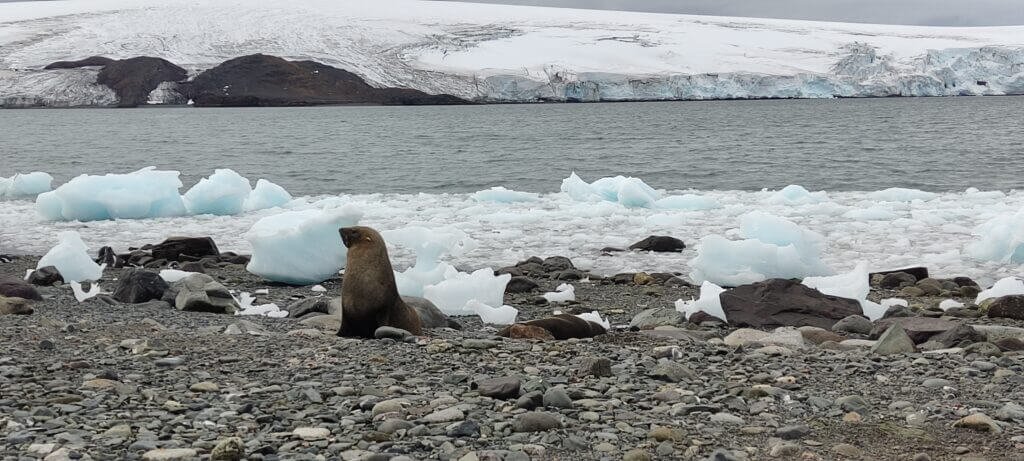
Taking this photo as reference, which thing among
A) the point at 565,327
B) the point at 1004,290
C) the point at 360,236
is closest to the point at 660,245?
the point at 1004,290

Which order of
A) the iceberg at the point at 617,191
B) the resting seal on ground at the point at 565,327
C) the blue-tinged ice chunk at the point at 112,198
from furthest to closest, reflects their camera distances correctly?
the iceberg at the point at 617,191
the blue-tinged ice chunk at the point at 112,198
the resting seal on ground at the point at 565,327

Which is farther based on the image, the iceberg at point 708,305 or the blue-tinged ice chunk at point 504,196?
the blue-tinged ice chunk at point 504,196

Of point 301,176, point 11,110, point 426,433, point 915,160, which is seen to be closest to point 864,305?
point 426,433

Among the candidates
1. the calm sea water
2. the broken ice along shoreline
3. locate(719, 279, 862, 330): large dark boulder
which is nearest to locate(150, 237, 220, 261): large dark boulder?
the broken ice along shoreline

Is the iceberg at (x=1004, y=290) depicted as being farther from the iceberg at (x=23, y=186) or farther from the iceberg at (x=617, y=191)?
the iceberg at (x=23, y=186)

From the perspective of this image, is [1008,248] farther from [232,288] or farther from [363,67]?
[363,67]

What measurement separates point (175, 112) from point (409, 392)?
6722 centimetres

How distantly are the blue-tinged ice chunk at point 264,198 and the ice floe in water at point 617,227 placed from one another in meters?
0.26

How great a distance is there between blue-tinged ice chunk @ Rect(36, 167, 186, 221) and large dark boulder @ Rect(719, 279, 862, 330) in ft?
33.9

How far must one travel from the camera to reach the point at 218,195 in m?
14.9

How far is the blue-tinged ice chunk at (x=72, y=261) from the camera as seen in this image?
8.83 m

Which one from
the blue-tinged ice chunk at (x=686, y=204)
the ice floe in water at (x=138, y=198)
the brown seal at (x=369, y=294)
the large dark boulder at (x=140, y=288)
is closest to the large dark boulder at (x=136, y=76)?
the ice floe in water at (x=138, y=198)

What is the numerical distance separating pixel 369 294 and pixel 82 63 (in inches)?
2792

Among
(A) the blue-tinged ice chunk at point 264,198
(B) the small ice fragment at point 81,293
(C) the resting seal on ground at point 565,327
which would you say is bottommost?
(A) the blue-tinged ice chunk at point 264,198
